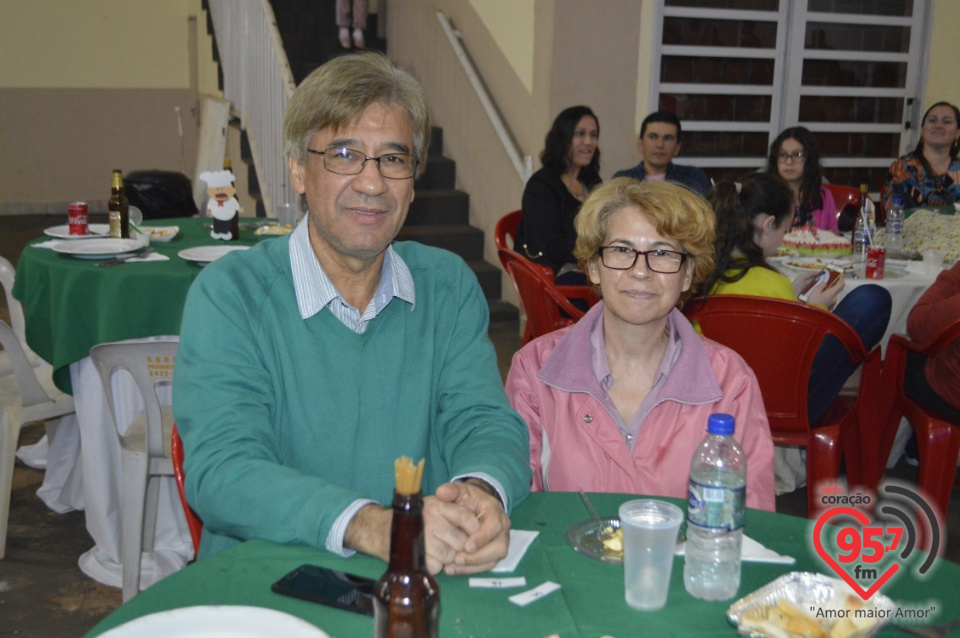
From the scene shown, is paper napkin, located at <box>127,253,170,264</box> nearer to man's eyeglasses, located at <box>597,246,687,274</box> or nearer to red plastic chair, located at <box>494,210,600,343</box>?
red plastic chair, located at <box>494,210,600,343</box>

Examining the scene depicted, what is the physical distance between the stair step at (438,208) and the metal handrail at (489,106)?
74 centimetres

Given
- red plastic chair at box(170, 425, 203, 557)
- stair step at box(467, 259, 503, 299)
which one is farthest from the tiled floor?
stair step at box(467, 259, 503, 299)

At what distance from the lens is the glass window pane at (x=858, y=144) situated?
775 centimetres

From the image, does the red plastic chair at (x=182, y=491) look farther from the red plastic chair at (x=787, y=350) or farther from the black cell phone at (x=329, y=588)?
the red plastic chair at (x=787, y=350)

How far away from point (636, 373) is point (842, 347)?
1.27 m

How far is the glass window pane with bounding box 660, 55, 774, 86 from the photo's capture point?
7090 mm

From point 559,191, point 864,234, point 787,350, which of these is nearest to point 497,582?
point 787,350

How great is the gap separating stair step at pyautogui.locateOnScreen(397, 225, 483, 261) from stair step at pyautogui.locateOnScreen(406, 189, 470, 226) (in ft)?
0.49

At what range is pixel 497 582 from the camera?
1289 millimetres

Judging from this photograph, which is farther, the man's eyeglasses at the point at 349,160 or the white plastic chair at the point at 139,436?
the white plastic chair at the point at 139,436

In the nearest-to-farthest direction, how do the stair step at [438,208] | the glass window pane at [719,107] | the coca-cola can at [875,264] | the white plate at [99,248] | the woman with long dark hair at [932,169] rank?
the white plate at [99,248] → the coca-cola can at [875,264] → the woman with long dark hair at [932,169] → the stair step at [438,208] → the glass window pane at [719,107]

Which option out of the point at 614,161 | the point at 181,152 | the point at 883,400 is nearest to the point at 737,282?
the point at 883,400

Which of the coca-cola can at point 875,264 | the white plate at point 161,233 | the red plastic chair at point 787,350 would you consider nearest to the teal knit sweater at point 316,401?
the red plastic chair at point 787,350

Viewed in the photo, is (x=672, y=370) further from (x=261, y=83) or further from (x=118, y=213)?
(x=261, y=83)
